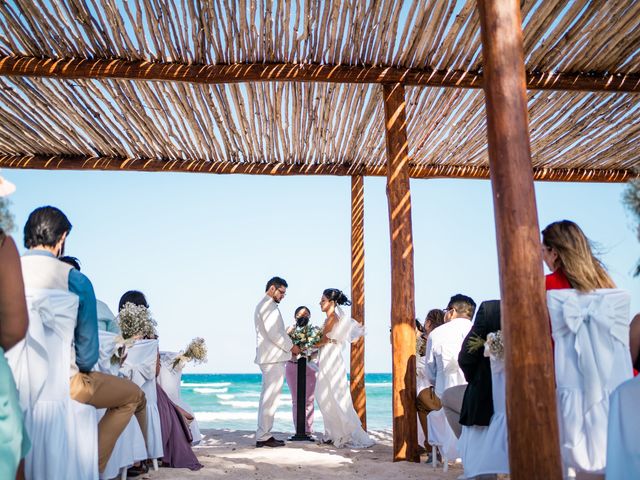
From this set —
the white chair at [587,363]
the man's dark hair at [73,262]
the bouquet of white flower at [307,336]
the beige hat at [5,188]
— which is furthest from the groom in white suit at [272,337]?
the beige hat at [5,188]

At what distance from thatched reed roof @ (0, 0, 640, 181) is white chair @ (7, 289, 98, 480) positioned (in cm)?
304

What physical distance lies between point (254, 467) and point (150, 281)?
114 feet

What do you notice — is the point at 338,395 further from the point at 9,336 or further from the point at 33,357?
the point at 9,336

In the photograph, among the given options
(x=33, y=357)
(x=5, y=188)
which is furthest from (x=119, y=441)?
(x=5, y=188)

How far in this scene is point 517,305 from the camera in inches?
118

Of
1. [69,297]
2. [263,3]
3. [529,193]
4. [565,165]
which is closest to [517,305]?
[529,193]

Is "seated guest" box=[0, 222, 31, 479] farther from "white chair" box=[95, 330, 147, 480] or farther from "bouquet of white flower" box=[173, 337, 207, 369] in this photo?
"bouquet of white flower" box=[173, 337, 207, 369]

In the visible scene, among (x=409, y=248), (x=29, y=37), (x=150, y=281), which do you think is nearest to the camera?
(x=29, y=37)

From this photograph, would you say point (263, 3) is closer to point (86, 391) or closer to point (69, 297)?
point (69, 297)

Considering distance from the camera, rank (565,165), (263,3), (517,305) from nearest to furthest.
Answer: (517,305), (263,3), (565,165)

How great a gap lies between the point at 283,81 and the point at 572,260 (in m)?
3.84

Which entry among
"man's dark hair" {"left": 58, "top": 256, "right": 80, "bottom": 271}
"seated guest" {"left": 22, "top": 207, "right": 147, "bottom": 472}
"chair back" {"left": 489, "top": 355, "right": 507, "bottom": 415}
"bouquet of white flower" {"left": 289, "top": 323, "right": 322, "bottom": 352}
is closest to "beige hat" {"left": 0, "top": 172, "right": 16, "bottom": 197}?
"seated guest" {"left": 22, "top": 207, "right": 147, "bottom": 472}

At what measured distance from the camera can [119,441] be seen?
4.63 meters

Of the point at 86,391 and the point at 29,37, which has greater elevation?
the point at 29,37
